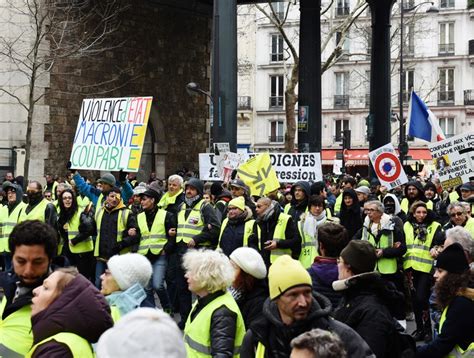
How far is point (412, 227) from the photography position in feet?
33.8

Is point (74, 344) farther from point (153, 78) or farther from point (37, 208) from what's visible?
point (153, 78)

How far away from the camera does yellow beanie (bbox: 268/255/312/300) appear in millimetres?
4289

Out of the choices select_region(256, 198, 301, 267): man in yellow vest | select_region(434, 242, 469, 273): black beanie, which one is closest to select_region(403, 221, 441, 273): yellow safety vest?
select_region(256, 198, 301, 267): man in yellow vest

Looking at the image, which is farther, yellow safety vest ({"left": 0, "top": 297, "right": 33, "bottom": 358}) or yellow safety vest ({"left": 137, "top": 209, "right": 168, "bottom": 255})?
yellow safety vest ({"left": 137, "top": 209, "right": 168, "bottom": 255})

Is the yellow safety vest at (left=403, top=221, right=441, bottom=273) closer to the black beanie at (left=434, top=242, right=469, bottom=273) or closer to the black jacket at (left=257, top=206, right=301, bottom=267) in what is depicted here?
the black jacket at (left=257, top=206, right=301, bottom=267)

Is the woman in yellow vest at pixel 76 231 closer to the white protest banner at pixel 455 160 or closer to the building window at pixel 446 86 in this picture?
the white protest banner at pixel 455 160

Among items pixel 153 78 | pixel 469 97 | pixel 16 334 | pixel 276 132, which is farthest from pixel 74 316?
pixel 276 132

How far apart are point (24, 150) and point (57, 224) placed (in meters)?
12.5

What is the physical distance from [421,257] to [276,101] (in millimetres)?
51413

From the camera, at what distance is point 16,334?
4.20 meters

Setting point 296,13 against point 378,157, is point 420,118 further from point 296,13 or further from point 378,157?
point 296,13

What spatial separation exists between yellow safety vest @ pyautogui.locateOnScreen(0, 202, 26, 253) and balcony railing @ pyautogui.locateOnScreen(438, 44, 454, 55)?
49.2 m

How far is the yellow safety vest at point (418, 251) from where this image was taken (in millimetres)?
10047

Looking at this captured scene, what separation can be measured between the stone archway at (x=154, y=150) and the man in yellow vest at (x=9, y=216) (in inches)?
645
